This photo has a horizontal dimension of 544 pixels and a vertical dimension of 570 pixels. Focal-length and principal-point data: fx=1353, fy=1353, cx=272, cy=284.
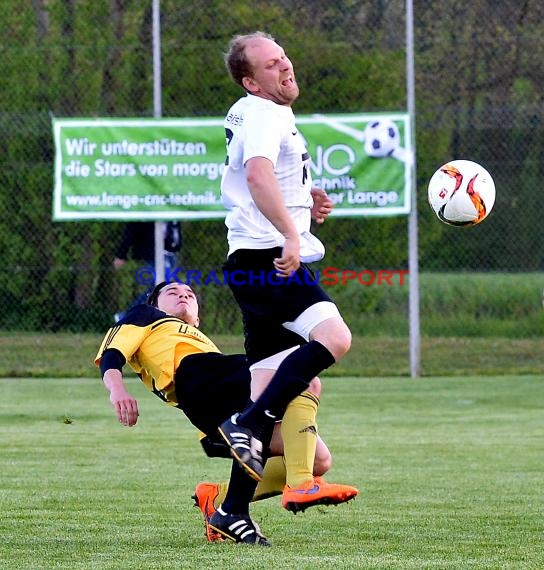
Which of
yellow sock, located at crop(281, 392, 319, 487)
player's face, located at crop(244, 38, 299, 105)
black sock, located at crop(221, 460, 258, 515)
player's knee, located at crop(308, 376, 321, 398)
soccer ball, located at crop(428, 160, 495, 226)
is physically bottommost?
black sock, located at crop(221, 460, 258, 515)

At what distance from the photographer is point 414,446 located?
8.18 meters

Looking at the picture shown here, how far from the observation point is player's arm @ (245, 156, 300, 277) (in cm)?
434

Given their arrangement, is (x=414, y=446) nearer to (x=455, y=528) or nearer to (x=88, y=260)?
(x=455, y=528)

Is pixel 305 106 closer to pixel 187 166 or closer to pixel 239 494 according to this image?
pixel 187 166

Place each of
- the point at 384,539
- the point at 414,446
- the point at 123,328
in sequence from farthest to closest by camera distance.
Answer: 1. the point at 414,446
2. the point at 123,328
3. the point at 384,539

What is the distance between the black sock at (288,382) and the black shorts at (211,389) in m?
0.50

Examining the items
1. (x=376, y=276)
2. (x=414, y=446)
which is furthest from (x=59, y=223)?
(x=414, y=446)

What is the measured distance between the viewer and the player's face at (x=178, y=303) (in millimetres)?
5402

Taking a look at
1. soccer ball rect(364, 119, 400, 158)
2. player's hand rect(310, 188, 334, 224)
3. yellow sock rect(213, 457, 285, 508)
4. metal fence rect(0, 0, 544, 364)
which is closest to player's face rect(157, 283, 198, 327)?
player's hand rect(310, 188, 334, 224)

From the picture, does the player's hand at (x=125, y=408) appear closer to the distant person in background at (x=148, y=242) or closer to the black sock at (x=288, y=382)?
the black sock at (x=288, y=382)

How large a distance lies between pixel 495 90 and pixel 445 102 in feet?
1.66

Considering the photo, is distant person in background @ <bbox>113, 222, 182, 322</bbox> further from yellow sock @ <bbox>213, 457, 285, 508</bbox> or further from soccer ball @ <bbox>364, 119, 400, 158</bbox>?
yellow sock @ <bbox>213, 457, 285, 508</bbox>

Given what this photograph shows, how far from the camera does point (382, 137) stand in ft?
40.0

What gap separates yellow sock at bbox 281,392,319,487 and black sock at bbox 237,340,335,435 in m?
0.06
